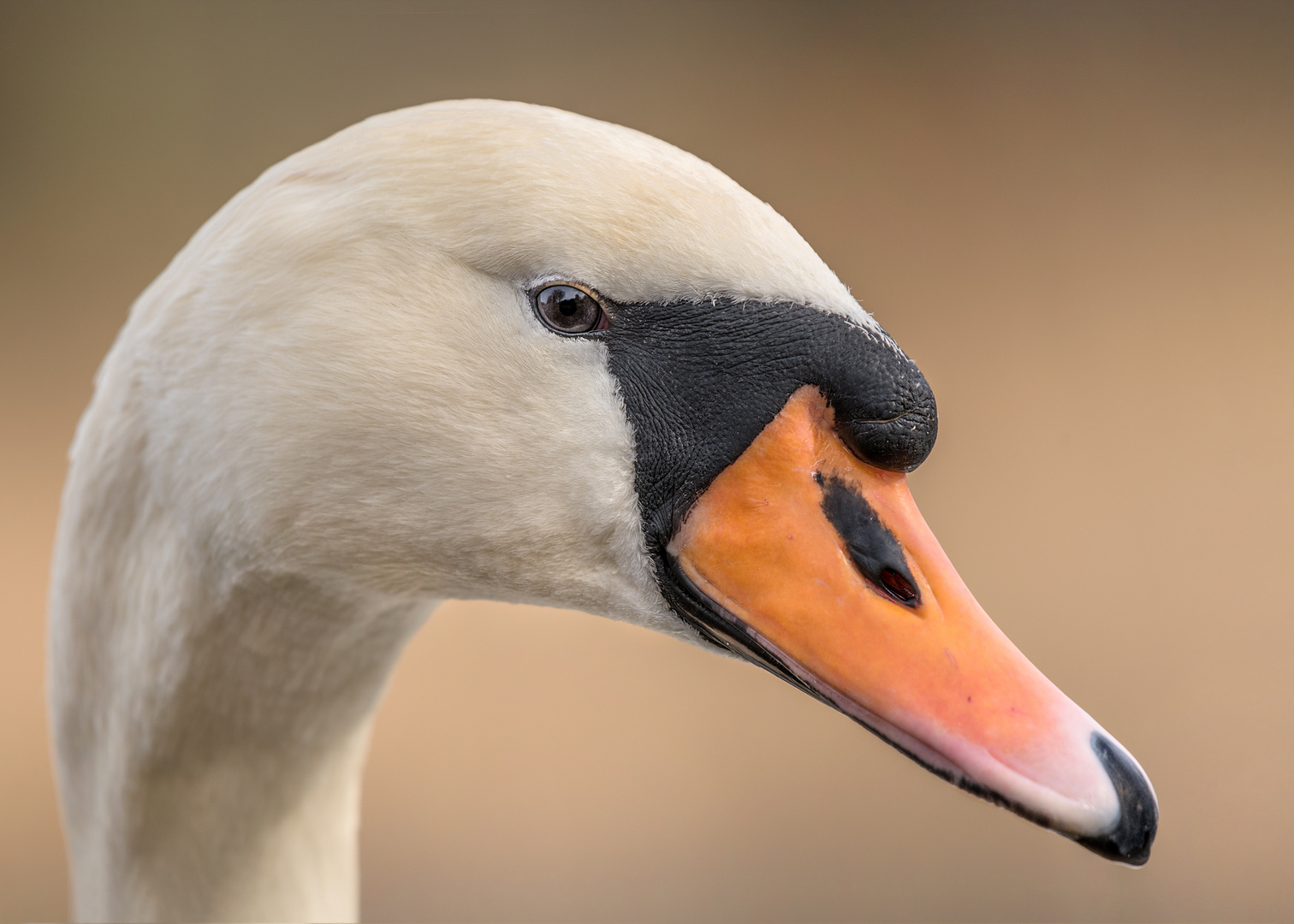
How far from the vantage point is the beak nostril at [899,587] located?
94 cm

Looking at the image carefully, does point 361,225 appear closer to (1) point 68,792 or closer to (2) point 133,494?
(2) point 133,494

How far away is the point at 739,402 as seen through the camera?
991 millimetres

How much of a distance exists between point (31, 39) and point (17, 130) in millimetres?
381

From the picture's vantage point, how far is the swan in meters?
0.94

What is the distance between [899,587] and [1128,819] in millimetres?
251

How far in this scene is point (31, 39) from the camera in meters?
4.07

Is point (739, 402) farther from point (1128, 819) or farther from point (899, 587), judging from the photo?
point (1128, 819)

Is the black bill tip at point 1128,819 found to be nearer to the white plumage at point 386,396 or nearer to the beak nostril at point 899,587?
the beak nostril at point 899,587

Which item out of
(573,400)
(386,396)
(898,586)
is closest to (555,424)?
(573,400)

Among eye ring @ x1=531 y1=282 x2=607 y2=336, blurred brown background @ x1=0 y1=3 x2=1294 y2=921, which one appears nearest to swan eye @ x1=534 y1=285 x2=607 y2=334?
Answer: eye ring @ x1=531 y1=282 x2=607 y2=336

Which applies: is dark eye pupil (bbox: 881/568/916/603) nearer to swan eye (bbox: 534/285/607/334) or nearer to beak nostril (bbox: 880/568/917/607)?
beak nostril (bbox: 880/568/917/607)

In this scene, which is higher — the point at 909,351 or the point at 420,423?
the point at 420,423

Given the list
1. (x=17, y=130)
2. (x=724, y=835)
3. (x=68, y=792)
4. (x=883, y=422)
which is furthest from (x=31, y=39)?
(x=883, y=422)

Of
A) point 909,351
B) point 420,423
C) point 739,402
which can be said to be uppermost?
point 739,402
